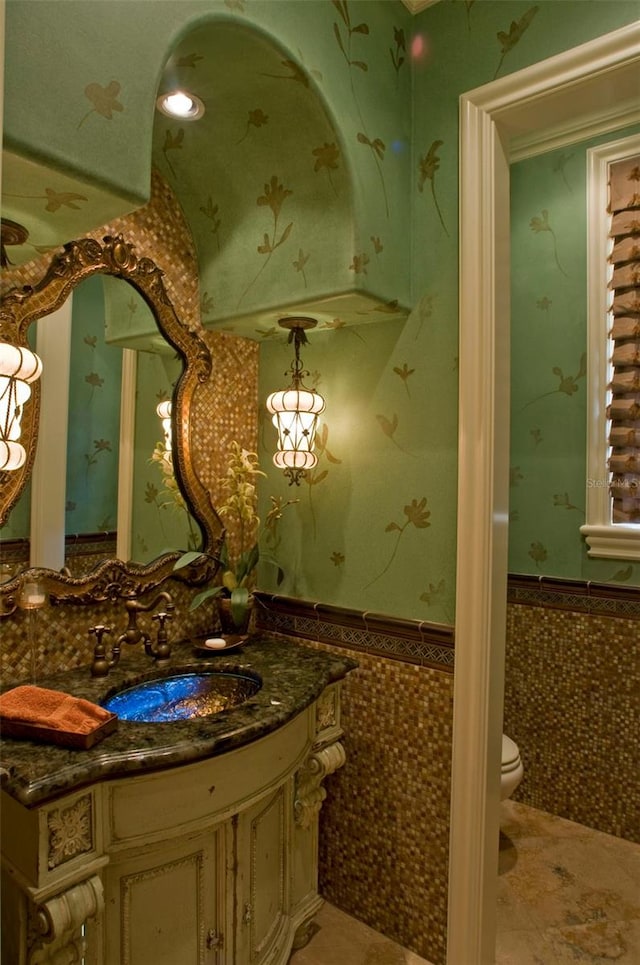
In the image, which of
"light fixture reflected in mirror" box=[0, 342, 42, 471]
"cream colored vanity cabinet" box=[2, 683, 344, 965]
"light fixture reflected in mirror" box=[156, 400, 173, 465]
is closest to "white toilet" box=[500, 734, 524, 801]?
"cream colored vanity cabinet" box=[2, 683, 344, 965]

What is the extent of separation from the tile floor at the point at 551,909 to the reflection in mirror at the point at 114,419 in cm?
130

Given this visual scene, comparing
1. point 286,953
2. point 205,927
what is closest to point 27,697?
point 205,927

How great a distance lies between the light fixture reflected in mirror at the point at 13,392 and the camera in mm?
1357

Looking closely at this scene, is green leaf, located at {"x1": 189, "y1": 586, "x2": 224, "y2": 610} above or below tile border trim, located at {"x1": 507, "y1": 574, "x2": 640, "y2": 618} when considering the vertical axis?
above

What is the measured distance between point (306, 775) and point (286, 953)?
47 centimetres

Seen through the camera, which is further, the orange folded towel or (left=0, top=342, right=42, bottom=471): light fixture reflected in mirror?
(left=0, top=342, right=42, bottom=471): light fixture reflected in mirror

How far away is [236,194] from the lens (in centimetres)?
182

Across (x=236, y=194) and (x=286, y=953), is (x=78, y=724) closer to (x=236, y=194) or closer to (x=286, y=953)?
(x=286, y=953)

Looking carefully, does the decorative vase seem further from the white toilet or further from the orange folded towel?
the white toilet

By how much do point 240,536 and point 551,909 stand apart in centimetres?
168

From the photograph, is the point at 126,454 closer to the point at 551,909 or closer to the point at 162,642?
the point at 162,642

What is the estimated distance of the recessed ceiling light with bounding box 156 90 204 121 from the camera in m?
1.54

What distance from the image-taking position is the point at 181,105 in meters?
1.57

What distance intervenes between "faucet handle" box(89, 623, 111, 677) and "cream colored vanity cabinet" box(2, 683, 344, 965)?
16.9 inches
